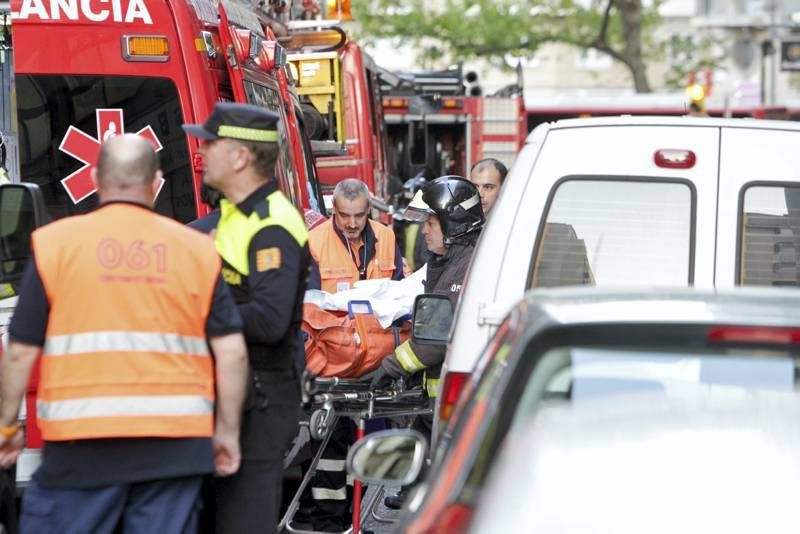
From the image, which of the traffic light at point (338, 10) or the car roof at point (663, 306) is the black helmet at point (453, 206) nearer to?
the car roof at point (663, 306)

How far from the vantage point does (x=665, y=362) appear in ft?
11.1

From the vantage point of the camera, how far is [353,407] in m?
6.73

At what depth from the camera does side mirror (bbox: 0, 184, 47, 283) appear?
5.21 meters

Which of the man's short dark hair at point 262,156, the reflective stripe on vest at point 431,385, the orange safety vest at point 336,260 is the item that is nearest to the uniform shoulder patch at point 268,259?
the man's short dark hair at point 262,156

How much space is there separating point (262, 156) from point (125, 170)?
0.68m

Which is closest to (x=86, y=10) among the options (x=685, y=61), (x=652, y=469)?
(x=652, y=469)

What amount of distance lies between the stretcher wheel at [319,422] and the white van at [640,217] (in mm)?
1581

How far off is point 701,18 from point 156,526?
62961mm

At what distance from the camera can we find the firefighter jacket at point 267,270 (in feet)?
16.1

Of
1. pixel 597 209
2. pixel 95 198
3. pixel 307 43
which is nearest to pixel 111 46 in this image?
pixel 95 198

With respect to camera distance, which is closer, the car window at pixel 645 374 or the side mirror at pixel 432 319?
the car window at pixel 645 374

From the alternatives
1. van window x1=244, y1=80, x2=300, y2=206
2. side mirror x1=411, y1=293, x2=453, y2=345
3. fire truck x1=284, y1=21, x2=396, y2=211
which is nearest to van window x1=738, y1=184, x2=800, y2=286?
side mirror x1=411, y1=293, x2=453, y2=345

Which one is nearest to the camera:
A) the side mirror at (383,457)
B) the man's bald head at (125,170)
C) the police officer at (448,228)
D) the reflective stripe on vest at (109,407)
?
Answer: the side mirror at (383,457)

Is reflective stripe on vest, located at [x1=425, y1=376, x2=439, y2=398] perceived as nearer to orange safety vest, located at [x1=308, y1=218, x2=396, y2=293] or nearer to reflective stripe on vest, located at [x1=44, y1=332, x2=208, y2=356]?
orange safety vest, located at [x1=308, y1=218, x2=396, y2=293]
